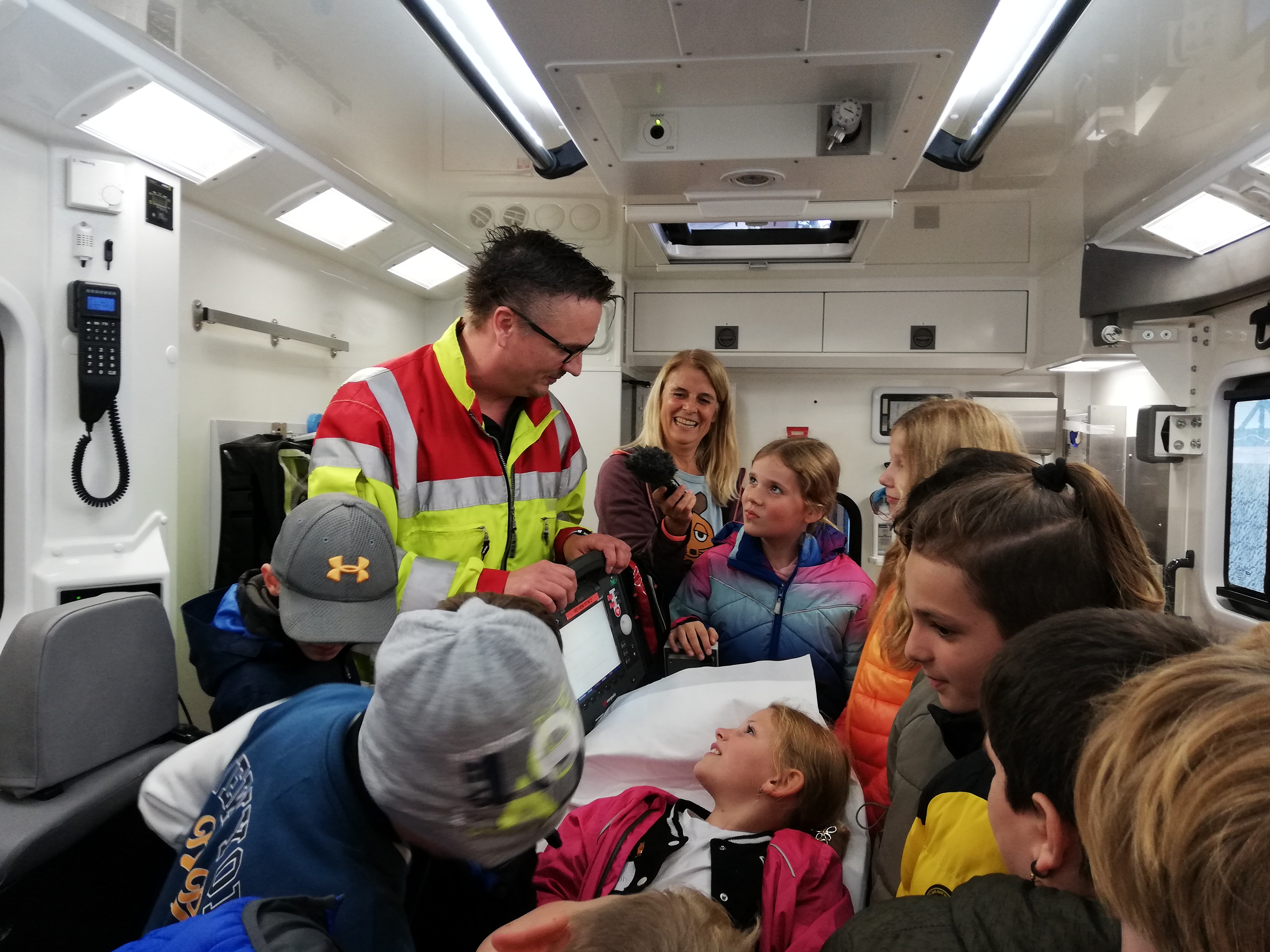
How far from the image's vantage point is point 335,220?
329cm

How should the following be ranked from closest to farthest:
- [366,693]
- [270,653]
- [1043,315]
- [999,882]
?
1. [999,882]
2. [366,693]
3. [270,653]
4. [1043,315]

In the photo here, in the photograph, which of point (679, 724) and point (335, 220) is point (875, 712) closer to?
point (679, 724)

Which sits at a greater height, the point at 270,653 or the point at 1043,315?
the point at 1043,315

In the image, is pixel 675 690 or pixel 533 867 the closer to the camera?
pixel 533 867

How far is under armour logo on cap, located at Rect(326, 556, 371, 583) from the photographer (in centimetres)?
147

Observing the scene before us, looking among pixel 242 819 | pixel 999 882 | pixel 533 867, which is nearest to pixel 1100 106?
pixel 999 882

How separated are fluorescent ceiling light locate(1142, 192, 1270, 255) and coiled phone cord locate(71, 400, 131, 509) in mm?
3414

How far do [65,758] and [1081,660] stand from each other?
6.93ft

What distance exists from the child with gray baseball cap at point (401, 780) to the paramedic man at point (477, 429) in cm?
86

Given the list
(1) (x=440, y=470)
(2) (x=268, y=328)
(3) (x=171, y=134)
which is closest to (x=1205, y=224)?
(1) (x=440, y=470)

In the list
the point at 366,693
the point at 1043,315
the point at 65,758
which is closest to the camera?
the point at 366,693

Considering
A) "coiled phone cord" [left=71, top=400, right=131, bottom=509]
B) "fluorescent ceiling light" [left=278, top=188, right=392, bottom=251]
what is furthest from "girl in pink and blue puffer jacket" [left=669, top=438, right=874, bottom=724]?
"fluorescent ceiling light" [left=278, top=188, right=392, bottom=251]

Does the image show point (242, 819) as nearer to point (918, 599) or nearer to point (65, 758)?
point (918, 599)

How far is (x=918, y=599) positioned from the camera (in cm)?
133
